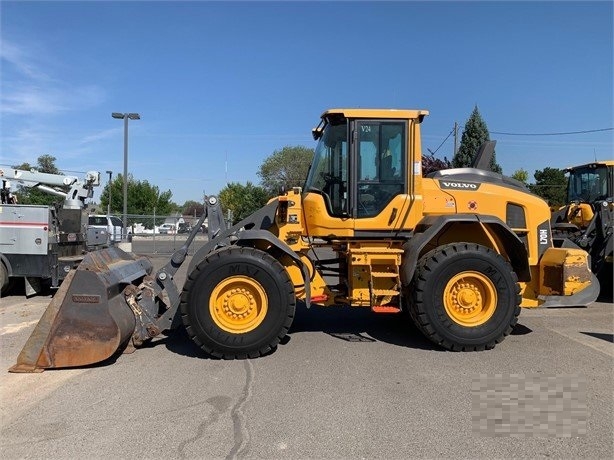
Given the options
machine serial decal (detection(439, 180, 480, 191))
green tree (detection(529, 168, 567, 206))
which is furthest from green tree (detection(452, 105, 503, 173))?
machine serial decal (detection(439, 180, 480, 191))

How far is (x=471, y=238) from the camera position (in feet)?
22.5

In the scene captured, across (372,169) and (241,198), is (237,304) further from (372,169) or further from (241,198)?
(241,198)

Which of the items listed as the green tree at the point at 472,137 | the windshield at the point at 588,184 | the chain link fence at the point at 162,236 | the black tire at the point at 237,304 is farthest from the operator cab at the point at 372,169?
the green tree at the point at 472,137

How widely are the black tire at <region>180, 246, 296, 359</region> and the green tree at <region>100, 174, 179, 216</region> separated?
145ft

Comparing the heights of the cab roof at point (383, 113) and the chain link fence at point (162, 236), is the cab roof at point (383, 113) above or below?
above

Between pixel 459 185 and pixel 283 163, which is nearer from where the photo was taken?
pixel 459 185

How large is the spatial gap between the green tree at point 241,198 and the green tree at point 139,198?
6.05 metres

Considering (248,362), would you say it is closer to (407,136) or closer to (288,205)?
(288,205)

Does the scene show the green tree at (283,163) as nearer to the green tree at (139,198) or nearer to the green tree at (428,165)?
the green tree at (139,198)

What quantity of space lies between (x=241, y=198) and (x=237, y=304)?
4426cm

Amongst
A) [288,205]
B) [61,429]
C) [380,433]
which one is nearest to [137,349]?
[61,429]

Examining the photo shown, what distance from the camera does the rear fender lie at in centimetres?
621

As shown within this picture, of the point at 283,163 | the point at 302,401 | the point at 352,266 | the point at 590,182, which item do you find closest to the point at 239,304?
the point at 352,266

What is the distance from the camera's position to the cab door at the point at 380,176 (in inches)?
260
